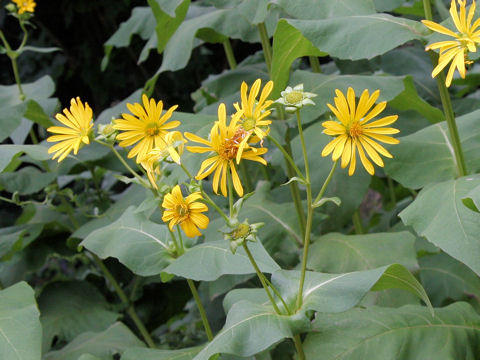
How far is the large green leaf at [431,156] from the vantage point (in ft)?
4.75

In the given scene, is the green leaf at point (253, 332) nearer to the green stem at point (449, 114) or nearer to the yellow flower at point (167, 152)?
the yellow flower at point (167, 152)

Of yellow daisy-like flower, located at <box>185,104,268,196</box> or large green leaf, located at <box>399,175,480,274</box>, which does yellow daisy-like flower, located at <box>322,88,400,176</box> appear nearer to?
yellow daisy-like flower, located at <box>185,104,268,196</box>

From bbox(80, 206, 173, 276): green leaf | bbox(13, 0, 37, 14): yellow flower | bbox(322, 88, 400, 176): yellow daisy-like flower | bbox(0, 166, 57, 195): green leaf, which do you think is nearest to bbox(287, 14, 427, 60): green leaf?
bbox(322, 88, 400, 176): yellow daisy-like flower

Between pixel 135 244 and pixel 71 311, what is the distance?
24.5 inches

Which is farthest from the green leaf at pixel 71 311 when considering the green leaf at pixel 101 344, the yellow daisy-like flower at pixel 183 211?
the yellow daisy-like flower at pixel 183 211

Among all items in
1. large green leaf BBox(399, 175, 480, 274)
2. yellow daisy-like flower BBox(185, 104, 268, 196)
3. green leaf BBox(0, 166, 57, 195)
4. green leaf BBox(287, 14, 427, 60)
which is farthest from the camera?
green leaf BBox(0, 166, 57, 195)

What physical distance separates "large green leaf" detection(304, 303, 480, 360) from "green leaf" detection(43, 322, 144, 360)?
0.53 metres

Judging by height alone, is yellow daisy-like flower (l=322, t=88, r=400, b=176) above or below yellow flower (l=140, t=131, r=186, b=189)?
above

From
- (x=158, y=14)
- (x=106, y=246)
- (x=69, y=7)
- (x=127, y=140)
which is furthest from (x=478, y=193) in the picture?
(x=69, y=7)

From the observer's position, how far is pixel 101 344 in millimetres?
1564

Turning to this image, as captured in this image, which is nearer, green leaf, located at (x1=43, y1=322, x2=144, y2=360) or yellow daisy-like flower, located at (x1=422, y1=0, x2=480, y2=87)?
yellow daisy-like flower, located at (x1=422, y1=0, x2=480, y2=87)

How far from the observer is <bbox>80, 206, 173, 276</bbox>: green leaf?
131 cm

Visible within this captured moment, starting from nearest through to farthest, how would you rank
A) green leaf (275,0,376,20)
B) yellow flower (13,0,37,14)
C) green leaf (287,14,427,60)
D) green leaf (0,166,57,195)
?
green leaf (287,14,427,60) < green leaf (275,0,376,20) < green leaf (0,166,57,195) < yellow flower (13,0,37,14)

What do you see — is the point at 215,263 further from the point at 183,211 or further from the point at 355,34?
the point at 355,34
